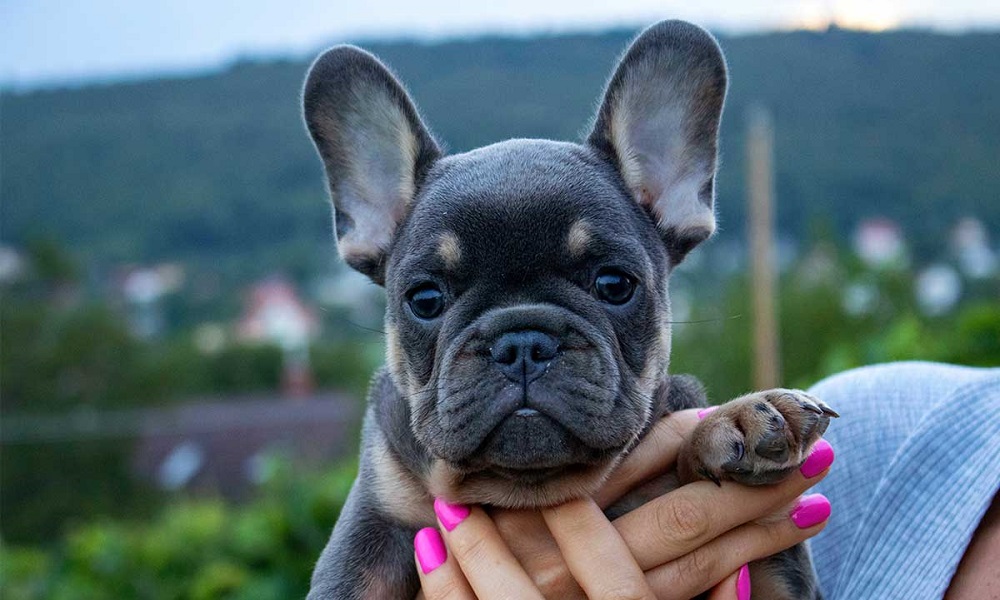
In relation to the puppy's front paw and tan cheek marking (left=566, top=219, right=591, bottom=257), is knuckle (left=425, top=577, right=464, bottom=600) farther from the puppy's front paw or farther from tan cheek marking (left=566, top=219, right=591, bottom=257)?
tan cheek marking (left=566, top=219, right=591, bottom=257)

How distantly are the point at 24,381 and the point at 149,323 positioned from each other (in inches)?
698

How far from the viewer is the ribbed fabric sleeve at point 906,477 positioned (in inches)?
107

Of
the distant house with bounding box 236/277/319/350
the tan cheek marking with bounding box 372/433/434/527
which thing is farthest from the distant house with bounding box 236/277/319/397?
the tan cheek marking with bounding box 372/433/434/527

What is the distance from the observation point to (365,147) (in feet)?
11.0

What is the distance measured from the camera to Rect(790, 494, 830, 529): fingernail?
267 cm

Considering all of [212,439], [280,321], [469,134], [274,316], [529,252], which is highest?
[529,252]

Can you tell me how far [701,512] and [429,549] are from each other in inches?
31.5

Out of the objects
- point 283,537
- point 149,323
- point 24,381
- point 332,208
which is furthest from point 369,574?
point 149,323

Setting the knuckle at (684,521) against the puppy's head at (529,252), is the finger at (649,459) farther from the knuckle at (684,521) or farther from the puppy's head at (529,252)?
the knuckle at (684,521)

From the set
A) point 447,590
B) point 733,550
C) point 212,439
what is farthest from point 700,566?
point 212,439

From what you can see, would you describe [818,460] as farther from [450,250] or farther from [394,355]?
[394,355]

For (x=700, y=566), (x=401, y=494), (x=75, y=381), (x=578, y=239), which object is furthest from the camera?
(x=75, y=381)

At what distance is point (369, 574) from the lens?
2.95 m

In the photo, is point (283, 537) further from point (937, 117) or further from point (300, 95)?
point (937, 117)
